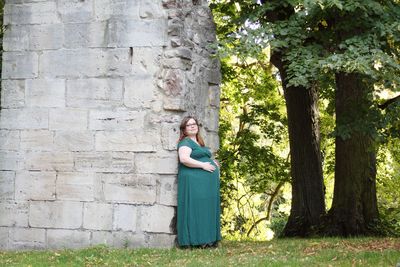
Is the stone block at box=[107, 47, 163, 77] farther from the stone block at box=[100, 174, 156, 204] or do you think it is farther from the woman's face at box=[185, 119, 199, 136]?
the stone block at box=[100, 174, 156, 204]

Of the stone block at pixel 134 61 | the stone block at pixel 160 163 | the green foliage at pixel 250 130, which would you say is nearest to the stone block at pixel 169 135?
the stone block at pixel 160 163

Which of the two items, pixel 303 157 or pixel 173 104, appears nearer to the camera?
pixel 173 104

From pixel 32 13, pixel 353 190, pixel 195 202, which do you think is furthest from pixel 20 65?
pixel 353 190

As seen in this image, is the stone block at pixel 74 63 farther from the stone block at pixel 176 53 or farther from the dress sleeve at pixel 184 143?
the dress sleeve at pixel 184 143

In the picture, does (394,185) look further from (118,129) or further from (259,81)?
(118,129)

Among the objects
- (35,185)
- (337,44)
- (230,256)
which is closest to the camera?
(230,256)

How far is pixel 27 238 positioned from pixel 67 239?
62 centimetres

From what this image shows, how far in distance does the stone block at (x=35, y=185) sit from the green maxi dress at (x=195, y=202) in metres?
1.79

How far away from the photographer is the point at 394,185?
1667cm

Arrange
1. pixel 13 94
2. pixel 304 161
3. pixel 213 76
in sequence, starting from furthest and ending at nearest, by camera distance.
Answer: pixel 304 161 < pixel 213 76 < pixel 13 94

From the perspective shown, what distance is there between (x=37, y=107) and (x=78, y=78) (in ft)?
2.38

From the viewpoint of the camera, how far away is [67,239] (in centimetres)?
887

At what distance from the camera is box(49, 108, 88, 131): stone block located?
8852 millimetres

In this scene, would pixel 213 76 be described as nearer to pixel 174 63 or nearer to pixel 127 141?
pixel 174 63
